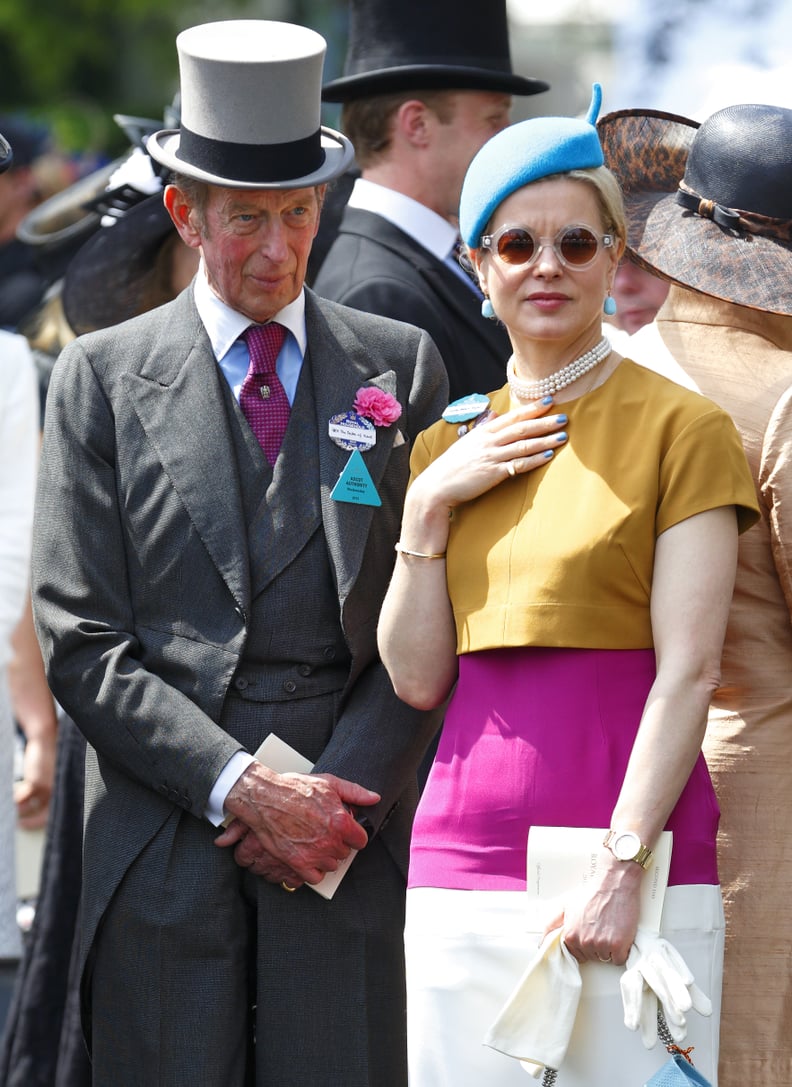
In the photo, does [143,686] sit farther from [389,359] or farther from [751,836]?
[751,836]

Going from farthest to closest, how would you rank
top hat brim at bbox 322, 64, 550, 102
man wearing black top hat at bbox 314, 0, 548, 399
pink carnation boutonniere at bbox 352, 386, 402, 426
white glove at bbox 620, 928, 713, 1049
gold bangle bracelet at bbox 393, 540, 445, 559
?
top hat brim at bbox 322, 64, 550, 102, man wearing black top hat at bbox 314, 0, 548, 399, pink carnation boutonniere at bbox 352, 386, 402, 426, gold bangle bracelet at bbox 393, 540, 445, 559, white glove at bbox 620, 928, 713, 1049

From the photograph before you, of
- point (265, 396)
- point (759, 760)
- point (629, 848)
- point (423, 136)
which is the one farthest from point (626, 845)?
point (423, 136)

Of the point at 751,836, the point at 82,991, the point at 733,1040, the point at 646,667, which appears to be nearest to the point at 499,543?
the point at 646,667

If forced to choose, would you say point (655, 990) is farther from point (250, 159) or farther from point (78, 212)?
point (78, 212)

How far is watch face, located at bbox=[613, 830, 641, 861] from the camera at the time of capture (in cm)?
283

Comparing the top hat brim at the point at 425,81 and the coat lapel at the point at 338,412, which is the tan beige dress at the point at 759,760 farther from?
the top hat brim at the point at 425,81

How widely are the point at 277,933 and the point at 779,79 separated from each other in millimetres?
2236

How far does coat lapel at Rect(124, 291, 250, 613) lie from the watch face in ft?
3.29

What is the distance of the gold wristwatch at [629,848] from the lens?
2.83 meters

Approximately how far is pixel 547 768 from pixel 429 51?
288 cm

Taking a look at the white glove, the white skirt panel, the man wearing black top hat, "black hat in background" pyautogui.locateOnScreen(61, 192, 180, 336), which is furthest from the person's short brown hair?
the white glove

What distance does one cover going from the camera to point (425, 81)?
16.9ft

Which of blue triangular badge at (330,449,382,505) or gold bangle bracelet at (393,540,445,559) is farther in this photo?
blue triangular badge at (330,449,382,505)

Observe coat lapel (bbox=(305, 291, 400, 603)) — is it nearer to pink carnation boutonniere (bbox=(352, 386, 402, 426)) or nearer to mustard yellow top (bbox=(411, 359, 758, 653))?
pink carnation boutonniere (bbox=(352, 386, 402, 426))
